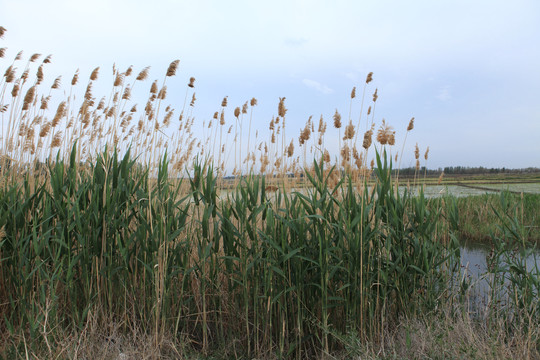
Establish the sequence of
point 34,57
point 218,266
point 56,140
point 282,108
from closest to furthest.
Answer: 1. point 218,266
2. point 282,108
3. point 56,140
4. point 34,57

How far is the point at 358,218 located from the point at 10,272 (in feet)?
7.87

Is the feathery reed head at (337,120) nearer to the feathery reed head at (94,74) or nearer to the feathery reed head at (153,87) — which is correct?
the feathery reed head at (153,87)

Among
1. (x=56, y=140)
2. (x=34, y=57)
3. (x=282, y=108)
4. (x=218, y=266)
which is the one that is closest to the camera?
(x=218, y=266)

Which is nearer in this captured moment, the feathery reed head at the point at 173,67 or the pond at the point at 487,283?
the pond at the point at 487,283

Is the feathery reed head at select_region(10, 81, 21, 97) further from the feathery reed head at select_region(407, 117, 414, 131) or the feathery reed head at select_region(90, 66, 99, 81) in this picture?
the feathery reed head at select_region(407, 117, 414, 131)

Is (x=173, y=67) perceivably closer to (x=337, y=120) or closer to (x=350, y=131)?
(x=337, y=120)

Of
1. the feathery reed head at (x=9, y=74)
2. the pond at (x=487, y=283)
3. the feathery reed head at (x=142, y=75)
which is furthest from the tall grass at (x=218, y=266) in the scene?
Result: the feathery reed head at (x=9, y=74)

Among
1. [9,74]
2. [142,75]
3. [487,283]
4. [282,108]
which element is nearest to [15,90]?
[9,74]

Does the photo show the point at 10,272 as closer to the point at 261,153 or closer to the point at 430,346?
the point at 261,153

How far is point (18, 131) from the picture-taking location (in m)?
4.16

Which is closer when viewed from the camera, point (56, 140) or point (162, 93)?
point (162, 93)

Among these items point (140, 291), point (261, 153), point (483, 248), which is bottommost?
point (483, 248)

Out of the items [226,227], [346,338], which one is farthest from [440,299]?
[226,227]

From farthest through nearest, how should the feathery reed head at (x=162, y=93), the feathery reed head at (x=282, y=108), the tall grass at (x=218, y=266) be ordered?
the feathery reed head at (x=282, y=108) < the feathery reed head at (x=162, y=93) < the tall grass at (x=218, y=266)
